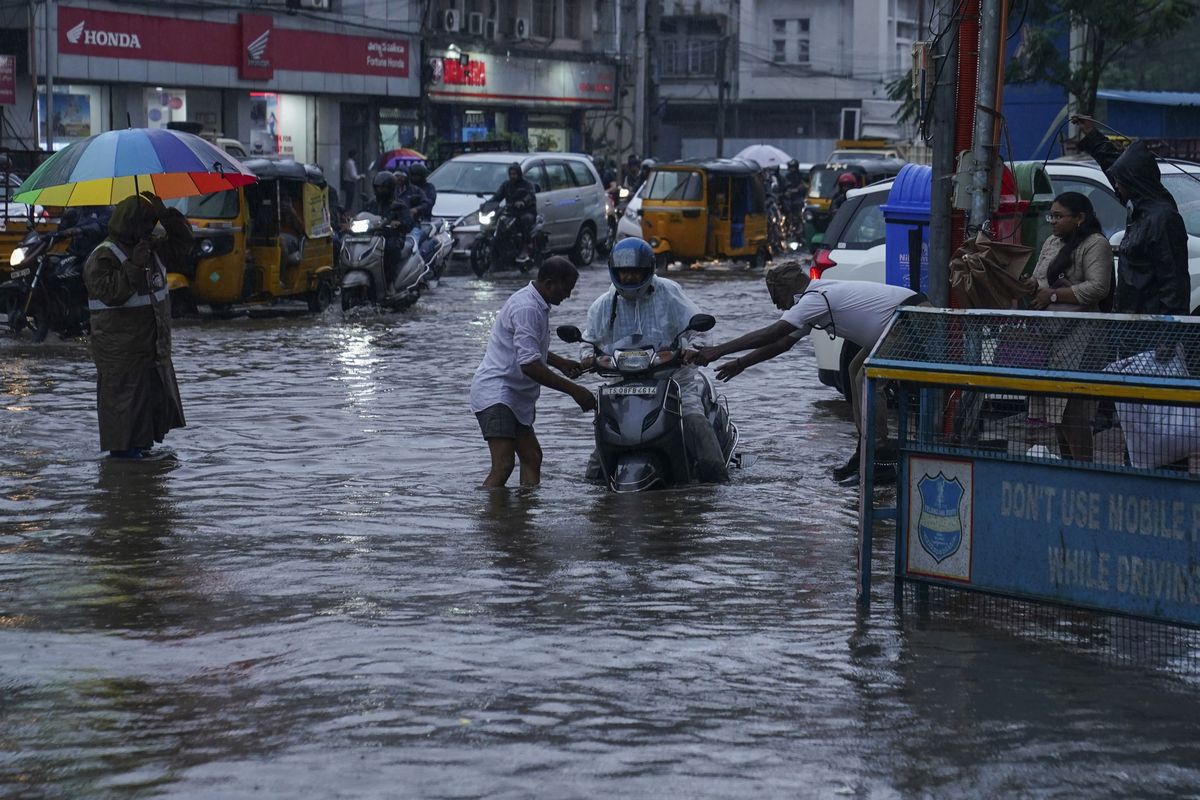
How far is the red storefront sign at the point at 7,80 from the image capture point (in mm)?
28016

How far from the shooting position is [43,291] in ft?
53.1

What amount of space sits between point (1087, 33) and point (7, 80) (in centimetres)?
1652

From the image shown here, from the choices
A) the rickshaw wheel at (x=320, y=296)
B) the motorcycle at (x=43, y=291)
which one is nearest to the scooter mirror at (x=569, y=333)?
the motorcycle at (x=43, y=291)

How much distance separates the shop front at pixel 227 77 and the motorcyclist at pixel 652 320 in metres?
20.2

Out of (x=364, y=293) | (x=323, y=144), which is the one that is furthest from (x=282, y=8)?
(x=364, y=293)

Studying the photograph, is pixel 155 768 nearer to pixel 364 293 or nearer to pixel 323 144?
pixel 364 293

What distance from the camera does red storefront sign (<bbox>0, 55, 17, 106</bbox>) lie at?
91.9 ft

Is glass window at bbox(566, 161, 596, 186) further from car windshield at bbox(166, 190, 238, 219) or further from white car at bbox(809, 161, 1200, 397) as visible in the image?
white car at bbox(809, 161, 1200, 397)

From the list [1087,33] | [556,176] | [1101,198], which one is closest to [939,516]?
[1101,198]

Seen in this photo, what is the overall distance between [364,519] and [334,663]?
2.85m

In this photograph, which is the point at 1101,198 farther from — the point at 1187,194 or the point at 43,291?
the point at 43,291

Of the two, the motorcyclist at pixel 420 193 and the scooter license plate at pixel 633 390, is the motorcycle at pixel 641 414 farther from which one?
the motorcyclist at pixel 420 193

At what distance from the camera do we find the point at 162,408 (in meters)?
10.4

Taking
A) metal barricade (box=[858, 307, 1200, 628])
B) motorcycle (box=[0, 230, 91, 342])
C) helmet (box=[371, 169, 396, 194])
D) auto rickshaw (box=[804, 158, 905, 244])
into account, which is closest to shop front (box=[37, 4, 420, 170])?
helmet (box=[371, 169, 396, 194])
